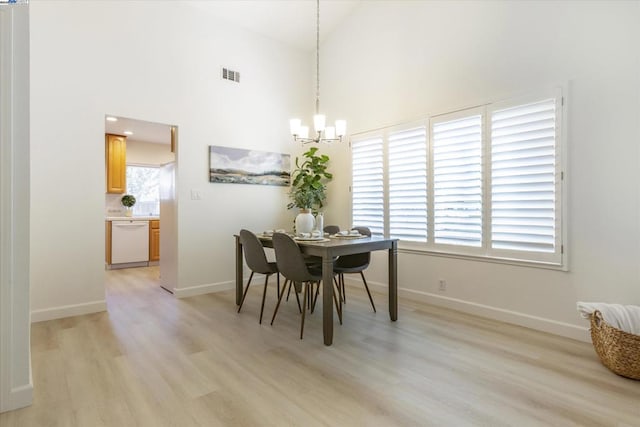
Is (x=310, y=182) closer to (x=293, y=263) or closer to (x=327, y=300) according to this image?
(x=293, y=263)

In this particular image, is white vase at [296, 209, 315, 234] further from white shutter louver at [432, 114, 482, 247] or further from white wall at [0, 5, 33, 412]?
white wall at [0, 5, 33, 412]

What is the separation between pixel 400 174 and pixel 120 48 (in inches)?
139

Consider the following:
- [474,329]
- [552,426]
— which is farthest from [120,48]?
[552,426]

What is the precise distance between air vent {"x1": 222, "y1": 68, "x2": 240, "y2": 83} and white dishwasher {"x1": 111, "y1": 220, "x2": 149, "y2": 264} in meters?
3.38

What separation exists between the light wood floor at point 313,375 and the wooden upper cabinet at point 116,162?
3.65 meters

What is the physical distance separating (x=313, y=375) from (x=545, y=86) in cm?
307

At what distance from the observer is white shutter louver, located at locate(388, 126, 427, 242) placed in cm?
395

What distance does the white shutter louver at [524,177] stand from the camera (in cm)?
294

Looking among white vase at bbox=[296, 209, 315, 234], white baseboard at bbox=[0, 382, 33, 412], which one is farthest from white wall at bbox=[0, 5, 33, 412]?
white vase at bbox=[296, 209, 315, 234]

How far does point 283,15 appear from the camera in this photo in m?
4.75

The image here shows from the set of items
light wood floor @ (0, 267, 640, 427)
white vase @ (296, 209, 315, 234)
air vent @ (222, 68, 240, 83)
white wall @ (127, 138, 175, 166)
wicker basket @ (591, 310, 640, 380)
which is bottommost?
light wood floor @ (0, 267, 640, 427)

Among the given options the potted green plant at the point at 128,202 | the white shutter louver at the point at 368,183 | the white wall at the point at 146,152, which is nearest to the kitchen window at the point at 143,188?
the white wall at the point at 146,152

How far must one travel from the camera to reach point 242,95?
15.7 ft

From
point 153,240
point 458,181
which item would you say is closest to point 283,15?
point 458,181
